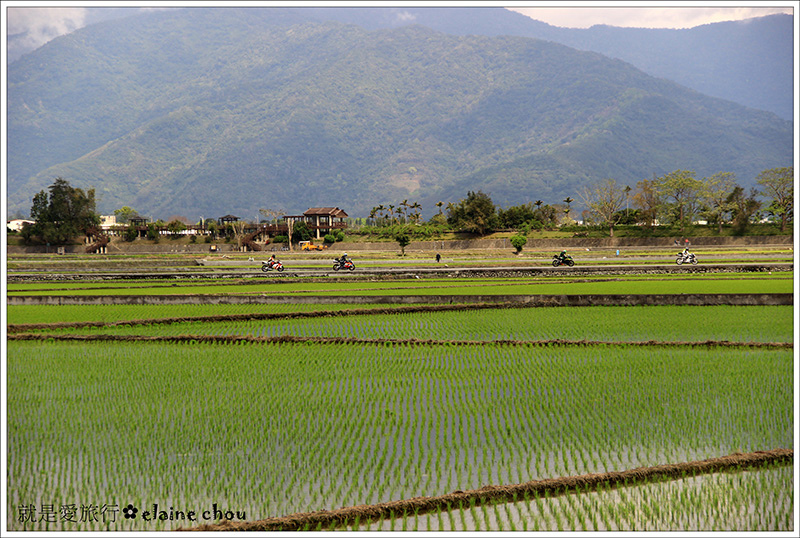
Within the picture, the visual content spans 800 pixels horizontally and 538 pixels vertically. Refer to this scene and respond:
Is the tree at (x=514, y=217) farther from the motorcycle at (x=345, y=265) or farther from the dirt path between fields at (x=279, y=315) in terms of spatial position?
the dirt path between fields at (x=279, y=315)

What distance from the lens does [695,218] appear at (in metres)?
84.7

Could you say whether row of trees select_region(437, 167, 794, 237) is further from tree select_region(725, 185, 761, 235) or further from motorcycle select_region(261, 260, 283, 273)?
motorcycle select_region(261, 260, 283, 273)

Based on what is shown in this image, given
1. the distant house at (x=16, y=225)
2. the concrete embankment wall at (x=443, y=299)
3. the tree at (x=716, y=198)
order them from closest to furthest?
the concrete embankment wall at (x=443, y=299) → the tree at (x=716, y=198) → the distant house at (x=16, y=225)

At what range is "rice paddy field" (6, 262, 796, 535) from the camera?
20.9ft

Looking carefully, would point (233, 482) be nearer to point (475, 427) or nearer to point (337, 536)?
point (337, 536)

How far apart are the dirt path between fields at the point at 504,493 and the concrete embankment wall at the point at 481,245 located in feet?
192

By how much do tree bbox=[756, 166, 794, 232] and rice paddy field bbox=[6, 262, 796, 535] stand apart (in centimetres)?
6070

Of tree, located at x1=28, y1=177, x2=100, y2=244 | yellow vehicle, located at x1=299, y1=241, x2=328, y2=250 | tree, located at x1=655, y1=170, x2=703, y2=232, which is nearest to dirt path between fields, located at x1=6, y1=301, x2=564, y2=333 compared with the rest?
yellow vehicle, located at x1=299, y1=241, x2=328, y2=250

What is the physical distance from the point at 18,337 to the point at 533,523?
14.2 meters

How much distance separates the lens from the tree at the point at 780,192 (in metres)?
67.6

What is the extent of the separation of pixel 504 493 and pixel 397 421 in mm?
2535

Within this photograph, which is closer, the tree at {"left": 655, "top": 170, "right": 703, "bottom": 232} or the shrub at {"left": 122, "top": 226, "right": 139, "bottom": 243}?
the tree at {"left": 655, "top": 170, "right": 703, "bottom": 232}

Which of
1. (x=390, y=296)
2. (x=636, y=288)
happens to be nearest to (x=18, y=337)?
(x=390, y=296)

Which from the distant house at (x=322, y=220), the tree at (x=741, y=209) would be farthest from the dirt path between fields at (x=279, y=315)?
the distant house at (x=322, y=220)
